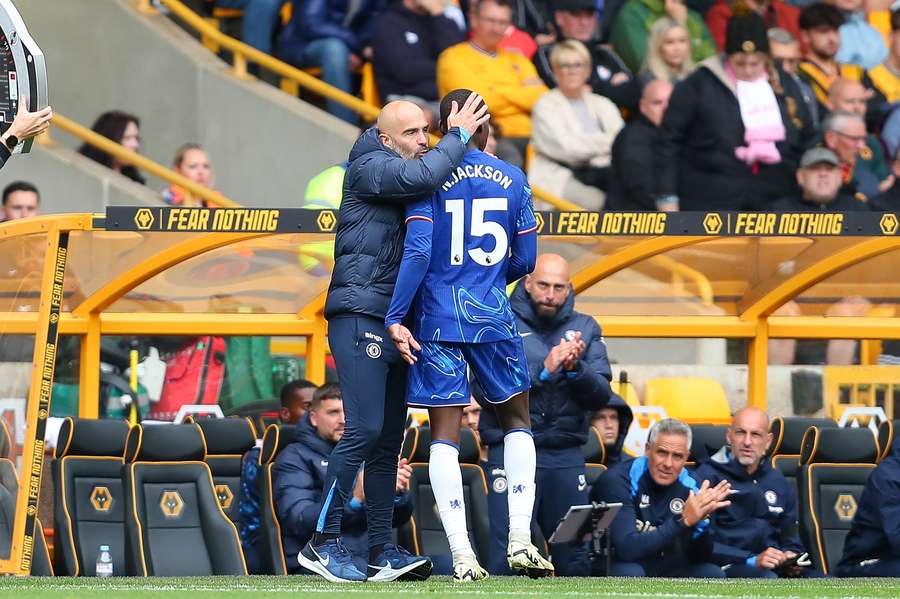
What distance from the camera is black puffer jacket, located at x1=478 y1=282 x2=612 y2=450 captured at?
448 inches

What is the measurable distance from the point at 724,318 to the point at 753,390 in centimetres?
50

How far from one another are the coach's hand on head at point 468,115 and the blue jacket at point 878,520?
3.25m

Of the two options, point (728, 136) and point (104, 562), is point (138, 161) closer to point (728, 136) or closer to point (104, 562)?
point (728, 136)

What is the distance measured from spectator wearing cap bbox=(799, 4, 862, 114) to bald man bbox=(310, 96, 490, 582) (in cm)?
989

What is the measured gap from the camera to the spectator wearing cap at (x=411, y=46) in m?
16.6

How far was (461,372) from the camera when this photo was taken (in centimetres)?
902

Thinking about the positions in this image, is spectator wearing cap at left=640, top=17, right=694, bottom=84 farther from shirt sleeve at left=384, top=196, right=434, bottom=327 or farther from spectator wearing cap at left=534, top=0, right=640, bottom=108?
shirt sleeve at left=384, top=196, right=434, bottom=327

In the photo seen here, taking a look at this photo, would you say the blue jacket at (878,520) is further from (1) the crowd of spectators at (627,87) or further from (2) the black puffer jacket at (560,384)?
(1) the crowd of spectators at (627,87)

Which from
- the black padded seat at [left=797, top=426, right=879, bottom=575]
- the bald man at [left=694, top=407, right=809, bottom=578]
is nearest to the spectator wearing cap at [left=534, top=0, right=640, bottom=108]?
the black padded seat at [left=797, top=426, right=879, bottom=575]

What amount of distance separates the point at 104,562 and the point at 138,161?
4.40m

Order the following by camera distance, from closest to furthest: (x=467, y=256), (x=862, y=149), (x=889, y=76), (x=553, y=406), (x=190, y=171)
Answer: (x=467, y=256) → (x=553, y=406) → (x=190, y=171) → (x=862, y=149) → (x=889, y=76)

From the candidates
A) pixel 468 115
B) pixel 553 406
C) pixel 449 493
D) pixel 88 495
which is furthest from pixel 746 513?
pixel 468 115

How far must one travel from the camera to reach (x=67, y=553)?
1177 centimetres

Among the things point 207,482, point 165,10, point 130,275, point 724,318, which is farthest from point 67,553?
point 165,10
